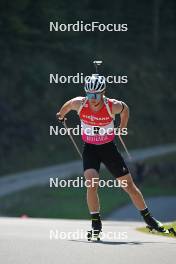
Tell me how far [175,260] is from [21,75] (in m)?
39.4

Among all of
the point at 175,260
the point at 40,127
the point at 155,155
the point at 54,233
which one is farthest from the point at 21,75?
the point at 175,260

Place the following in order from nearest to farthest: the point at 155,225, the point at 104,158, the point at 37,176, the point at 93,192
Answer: the point at 93,192 → the point at 104,158 → the point at 155,225 → the point at 37,176

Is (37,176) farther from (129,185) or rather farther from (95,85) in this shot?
(95,85)

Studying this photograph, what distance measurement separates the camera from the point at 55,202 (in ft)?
111

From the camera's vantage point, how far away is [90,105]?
39.8 ft

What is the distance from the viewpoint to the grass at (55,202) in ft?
104

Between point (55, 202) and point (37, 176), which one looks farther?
point (37, 176)

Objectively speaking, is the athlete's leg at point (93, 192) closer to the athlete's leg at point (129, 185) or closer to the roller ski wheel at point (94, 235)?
Result: the roller ski wheel at point (94, 235)

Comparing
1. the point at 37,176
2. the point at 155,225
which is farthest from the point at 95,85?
the point at 37,176

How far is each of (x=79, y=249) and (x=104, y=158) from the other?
221 cm

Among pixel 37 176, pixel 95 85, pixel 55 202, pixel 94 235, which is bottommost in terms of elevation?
pixel 94 235

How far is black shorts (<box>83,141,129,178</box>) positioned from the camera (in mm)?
12305

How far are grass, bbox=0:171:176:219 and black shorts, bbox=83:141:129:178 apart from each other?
729 inches

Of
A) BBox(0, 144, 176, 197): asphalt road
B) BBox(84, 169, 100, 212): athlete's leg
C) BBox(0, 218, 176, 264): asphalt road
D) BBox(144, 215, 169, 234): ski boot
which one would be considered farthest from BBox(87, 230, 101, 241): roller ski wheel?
BBox(0, 144, 176, 197): asphalt road
